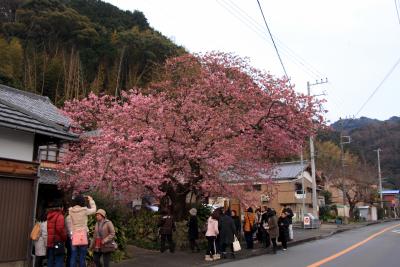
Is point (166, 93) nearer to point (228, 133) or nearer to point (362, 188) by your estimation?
point (228, 133)

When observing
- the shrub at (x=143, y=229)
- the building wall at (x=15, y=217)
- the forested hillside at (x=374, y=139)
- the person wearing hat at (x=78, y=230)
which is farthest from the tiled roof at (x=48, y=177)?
the forested hillside at (x=374, y=139)

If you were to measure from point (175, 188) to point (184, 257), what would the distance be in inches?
140

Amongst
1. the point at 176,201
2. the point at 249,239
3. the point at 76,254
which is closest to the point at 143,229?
the point at 176,201

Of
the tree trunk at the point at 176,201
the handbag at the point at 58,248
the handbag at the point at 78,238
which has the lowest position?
the handbag at the point at 58,248

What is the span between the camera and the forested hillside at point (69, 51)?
109 ft

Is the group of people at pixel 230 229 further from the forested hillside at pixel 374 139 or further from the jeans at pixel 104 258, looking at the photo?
the forested hillside at pixel 374 139

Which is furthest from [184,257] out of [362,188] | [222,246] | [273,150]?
[362,188]

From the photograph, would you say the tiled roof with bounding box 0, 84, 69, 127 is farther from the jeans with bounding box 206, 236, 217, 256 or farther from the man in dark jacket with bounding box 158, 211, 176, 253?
the jeans with bounding box 206, 236, 217, 256

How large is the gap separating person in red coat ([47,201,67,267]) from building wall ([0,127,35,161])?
6.37 feet

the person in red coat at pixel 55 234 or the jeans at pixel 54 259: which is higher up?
the person in red coat at pixel 55 234

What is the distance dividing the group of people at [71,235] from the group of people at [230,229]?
5.12 meters

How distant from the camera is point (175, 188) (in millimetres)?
17328

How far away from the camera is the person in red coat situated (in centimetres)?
910

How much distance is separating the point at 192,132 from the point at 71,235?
752 centimetres
